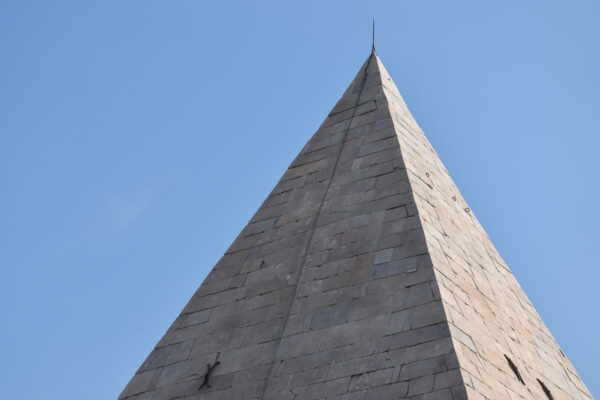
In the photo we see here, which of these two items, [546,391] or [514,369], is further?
[546,391]

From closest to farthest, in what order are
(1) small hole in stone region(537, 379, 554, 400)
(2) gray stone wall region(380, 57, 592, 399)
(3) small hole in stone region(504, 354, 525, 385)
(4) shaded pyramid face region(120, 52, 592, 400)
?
(4) shaded pyramid face region(120, 52, 592, 400), (2) gray stone wall region(380, 57, 592, 399), (3) small hole in stone region(504, 354, 525, 385), (1) small hole in stone region(537, 379, 554, 400)

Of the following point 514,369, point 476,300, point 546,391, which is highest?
point 476,300

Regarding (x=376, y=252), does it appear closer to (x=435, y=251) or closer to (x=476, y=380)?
(x=435, y=251)

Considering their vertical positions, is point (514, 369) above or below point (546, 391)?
below

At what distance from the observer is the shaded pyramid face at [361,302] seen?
9.01 meters

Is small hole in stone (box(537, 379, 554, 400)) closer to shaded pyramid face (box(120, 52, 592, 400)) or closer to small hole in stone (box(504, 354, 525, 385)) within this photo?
shaded pyramid face (box(120, 52, 592, 400))

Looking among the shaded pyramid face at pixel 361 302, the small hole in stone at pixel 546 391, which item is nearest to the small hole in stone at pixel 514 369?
the shaded pyramid face at pixel 361 302

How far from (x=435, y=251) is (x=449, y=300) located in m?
0.89

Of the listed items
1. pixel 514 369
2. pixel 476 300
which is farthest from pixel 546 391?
pixel 476 300

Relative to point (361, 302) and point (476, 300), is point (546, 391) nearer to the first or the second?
point (476, 300)

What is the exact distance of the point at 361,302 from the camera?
32.3 feet

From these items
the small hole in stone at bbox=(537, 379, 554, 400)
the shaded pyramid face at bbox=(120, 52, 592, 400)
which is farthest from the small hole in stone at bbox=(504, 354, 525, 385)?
the small hole in stone at bbox=(537, 379, 554, 400)

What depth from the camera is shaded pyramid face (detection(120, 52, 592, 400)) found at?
355 inches

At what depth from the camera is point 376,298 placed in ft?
32.0
